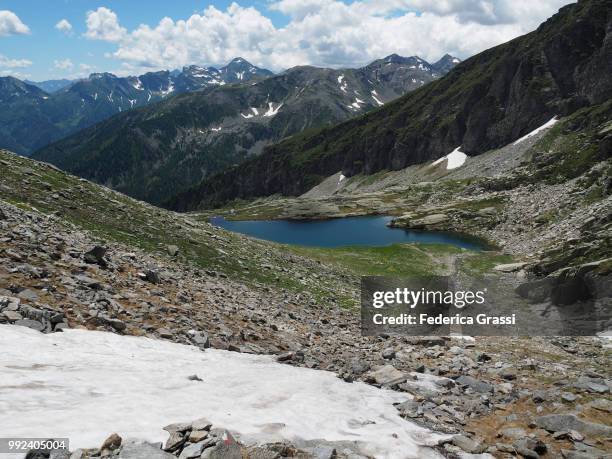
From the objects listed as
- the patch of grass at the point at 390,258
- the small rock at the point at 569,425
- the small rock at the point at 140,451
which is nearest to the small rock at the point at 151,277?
the small rock at the point at 140,451

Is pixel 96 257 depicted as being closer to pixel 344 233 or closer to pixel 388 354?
pixel 388 354

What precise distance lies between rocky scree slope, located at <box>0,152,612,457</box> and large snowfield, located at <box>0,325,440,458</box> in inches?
38.8

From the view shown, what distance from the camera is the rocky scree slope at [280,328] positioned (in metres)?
14.9

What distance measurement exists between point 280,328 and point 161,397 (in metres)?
13.3

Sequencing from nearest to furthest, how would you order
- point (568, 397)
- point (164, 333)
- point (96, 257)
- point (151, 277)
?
point (568, 397), point (164, 333), point (96, 257), point (151, 277)

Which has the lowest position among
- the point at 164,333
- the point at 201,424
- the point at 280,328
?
the point at 201,424

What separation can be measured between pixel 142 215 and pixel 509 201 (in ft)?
372

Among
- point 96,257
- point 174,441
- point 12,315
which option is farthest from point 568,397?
point 96,257

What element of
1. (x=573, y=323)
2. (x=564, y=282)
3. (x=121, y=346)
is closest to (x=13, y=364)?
(x=121, y=346)

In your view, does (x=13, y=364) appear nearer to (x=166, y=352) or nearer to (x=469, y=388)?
(x=166, y=352)

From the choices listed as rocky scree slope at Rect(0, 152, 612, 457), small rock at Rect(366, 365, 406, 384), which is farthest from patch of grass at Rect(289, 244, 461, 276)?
small rock at Rect(366, 365, 406, 384)

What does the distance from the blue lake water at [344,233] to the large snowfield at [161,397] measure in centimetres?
9589

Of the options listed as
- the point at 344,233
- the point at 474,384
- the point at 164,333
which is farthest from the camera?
the point at 344,233

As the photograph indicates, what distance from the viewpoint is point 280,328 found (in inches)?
1001
